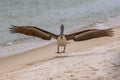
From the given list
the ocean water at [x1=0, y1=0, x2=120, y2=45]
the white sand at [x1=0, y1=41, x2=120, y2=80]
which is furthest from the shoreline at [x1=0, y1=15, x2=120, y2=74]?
the white sand at [x1=0, y1=41, x2=120, y2=80]

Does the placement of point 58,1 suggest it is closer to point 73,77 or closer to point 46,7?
point 46,7

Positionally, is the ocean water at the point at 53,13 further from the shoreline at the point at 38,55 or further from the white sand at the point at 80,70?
the white sand at the point at 80,70

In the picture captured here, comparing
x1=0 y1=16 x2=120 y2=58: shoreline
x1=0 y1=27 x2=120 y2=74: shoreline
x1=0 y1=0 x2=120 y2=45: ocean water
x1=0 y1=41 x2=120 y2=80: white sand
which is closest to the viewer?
x1=0 y1=41 x2=120 y2=80: white sand

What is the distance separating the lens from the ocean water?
12.2m

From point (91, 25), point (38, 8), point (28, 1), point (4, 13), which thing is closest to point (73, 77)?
point (91, 25)

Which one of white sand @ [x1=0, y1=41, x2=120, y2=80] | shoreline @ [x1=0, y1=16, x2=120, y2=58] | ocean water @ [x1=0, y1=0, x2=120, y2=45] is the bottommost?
white sand @ [x1=0, y1=41, x2=120, y2=80]

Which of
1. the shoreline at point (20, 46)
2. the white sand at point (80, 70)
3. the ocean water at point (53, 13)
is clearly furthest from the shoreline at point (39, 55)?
the white sand at point (80, 70)

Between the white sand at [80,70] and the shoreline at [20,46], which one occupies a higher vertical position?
the shoreline at [20,46]

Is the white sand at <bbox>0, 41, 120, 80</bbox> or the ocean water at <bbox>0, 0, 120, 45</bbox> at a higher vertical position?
the ocean water at <bbox>0, 0, 120, 45</bbox>

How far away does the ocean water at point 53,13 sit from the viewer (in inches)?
480

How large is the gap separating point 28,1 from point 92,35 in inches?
464

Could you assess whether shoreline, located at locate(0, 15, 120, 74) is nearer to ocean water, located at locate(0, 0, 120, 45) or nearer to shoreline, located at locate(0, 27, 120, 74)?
shoreline, located at locate(0, 27, 120, 74)

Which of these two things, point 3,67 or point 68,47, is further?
point 68,47

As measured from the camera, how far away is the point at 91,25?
12.4 meters
